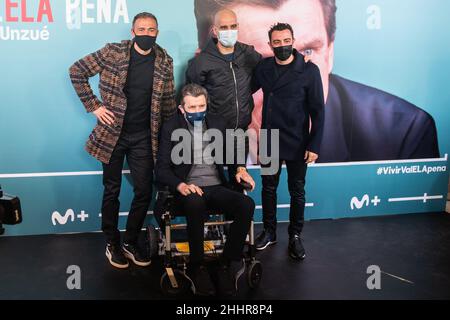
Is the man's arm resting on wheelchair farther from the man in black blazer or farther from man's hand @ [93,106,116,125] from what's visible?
the man in black blazer

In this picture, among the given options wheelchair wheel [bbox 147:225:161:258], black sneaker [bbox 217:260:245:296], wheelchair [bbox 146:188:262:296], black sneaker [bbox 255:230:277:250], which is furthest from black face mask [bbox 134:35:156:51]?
black sneaker [bbox 255:230:277:250]

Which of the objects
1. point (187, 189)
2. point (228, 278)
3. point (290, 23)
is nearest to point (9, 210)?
point (187, 189)

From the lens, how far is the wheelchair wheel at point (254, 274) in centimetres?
330

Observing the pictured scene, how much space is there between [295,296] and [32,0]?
9.11 feet

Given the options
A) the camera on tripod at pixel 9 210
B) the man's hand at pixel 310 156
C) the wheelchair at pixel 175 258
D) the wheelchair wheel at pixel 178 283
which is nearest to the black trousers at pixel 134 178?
the wheelchair at pixel 175 258

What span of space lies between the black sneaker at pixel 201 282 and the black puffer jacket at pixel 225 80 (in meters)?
1.04

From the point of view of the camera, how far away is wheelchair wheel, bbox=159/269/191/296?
3299 millimetres

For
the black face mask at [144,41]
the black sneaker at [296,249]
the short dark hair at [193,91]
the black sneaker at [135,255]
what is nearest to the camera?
the short dark hair at [193,91]

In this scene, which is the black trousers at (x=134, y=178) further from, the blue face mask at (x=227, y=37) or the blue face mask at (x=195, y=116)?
the blue face mask at (x=227, y=37)

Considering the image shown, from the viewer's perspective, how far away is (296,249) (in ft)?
12.7

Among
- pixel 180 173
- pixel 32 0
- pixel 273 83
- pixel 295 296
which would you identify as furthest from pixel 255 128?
pixel 32 0

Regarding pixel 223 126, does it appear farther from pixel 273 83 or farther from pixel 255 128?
pixel 255 128

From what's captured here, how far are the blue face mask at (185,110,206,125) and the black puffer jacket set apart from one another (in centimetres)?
32

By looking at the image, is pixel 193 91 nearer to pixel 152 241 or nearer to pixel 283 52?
pixel 283 52
